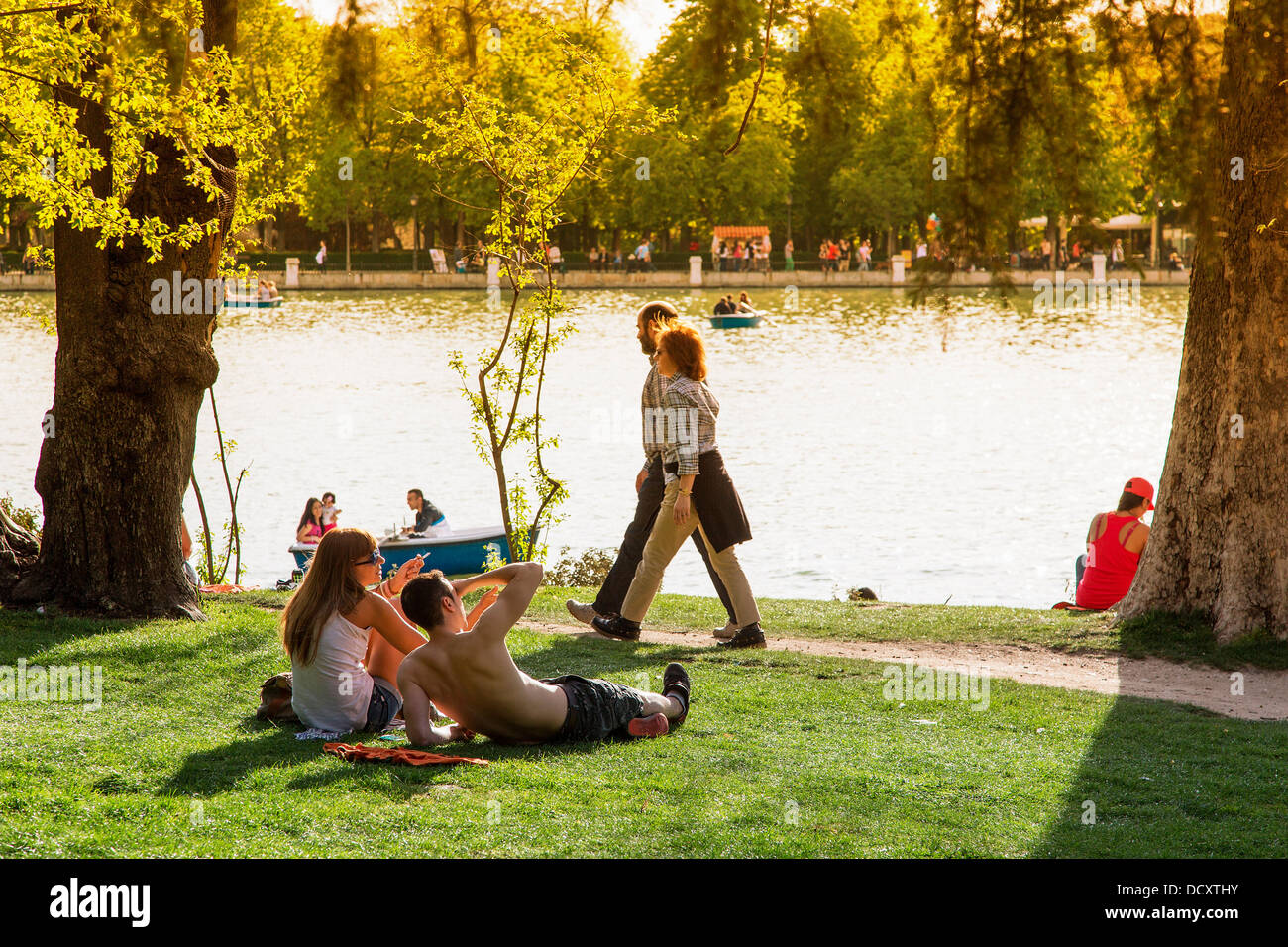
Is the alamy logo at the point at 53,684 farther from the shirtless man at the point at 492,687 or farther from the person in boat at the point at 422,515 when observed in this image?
the person in boat at the point at 422,515

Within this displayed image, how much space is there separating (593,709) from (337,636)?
133 cm

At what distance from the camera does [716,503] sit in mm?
9539

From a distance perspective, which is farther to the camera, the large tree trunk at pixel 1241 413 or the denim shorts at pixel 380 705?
the large tree trunk at pixel 1241 413

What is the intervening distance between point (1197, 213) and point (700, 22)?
6.17 ft

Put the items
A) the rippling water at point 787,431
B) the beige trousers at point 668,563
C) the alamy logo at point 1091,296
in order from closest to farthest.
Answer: the beige trousers at point 668,563 < the rippling water at point 787,431 < the alamy logo at point 1091,296

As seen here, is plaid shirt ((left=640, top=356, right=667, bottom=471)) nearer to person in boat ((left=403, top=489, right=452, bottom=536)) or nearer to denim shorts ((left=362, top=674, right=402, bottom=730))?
denim shorts ((left=362, top=674, right=402, bottom=730))

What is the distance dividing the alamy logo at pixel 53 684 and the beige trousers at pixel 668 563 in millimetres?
3500

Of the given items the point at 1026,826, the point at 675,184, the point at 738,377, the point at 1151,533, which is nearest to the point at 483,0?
the point at 1026,826

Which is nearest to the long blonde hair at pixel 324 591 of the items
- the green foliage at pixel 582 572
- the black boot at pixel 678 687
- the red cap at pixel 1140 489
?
the black boot at pixel 678 687

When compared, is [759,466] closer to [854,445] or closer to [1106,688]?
[854,445]

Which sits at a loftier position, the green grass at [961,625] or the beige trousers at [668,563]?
the beige trousers at [668,563]

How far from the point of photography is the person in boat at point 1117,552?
39.5ft

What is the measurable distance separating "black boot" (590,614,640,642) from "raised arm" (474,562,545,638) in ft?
10.9

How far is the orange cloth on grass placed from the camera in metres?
6.63
